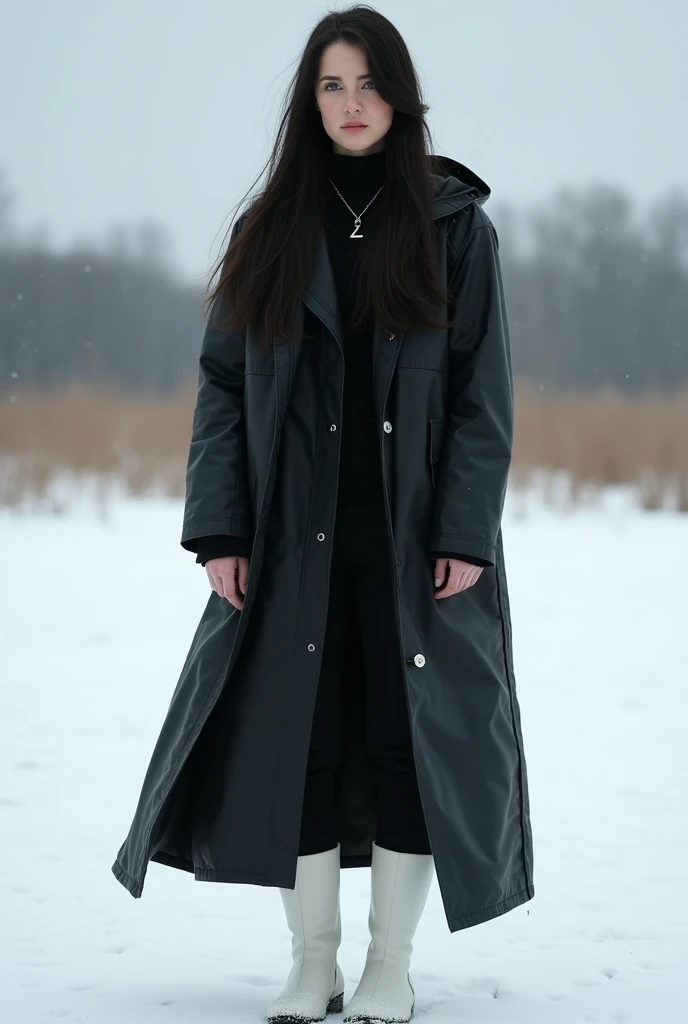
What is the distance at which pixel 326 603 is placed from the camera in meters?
1.49

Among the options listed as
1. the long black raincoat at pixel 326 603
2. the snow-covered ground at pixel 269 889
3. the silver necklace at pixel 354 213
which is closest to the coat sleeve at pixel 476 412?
the long black raincoat at pixel 326 603

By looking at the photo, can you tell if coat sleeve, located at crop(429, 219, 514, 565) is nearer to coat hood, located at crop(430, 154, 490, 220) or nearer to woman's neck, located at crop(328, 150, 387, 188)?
coat hood, located at crop(430, 154, 490, 220)

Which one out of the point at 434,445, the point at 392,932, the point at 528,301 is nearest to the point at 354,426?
the point at 434,445

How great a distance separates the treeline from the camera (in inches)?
291

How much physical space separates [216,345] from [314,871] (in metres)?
0.78

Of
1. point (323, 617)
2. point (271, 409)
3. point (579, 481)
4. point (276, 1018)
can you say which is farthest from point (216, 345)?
point (579, 481)

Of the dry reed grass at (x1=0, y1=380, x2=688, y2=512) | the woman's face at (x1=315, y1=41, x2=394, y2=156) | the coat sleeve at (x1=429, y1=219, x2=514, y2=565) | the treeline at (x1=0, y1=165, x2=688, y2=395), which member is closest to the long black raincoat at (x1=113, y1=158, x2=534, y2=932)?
the coat sleeve at (x1=429, y1=219, x2=514, y2=565)

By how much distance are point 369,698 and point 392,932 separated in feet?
1.12

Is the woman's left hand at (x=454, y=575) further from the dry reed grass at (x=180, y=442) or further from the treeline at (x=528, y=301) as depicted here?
the treeline at (x=528, y=301)

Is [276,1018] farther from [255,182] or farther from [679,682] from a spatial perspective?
[679,682]

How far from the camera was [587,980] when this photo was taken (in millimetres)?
1754

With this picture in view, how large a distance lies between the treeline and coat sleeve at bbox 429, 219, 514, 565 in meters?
5.80

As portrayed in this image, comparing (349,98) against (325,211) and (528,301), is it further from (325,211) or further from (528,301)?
(528,301)

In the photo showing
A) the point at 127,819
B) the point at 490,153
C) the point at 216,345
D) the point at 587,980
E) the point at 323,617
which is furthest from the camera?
the point at 490,153
